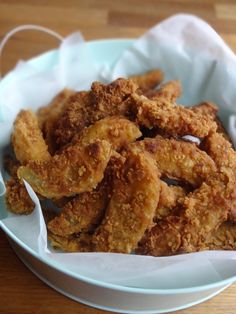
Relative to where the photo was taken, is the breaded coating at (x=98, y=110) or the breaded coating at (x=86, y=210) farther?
the breaded coating at (x=98, y=110)

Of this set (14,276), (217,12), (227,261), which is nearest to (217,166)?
(227,261)

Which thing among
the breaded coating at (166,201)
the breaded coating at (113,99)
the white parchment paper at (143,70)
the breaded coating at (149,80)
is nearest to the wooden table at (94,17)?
the white parchment paper at (143,70)

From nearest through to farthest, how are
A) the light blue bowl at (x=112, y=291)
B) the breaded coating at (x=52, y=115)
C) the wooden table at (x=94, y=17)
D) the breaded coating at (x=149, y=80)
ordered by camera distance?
→ the light blue bowl at (x=112, y=291) → the breaded coating at (x=52, y=115) → the breaded coating at (x=149, y=80) → the wooden table at (x=94, y=17)

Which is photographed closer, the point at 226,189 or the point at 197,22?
the point at 226,189

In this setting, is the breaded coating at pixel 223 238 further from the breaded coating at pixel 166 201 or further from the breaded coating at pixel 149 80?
the breaded coating at pixel 149 80

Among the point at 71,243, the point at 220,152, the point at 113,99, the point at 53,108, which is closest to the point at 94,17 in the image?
the point at 53,108

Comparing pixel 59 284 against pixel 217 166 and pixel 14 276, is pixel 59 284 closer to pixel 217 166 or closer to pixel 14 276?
pixel 14 276

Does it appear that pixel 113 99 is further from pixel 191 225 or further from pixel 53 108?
pixel 191 225
